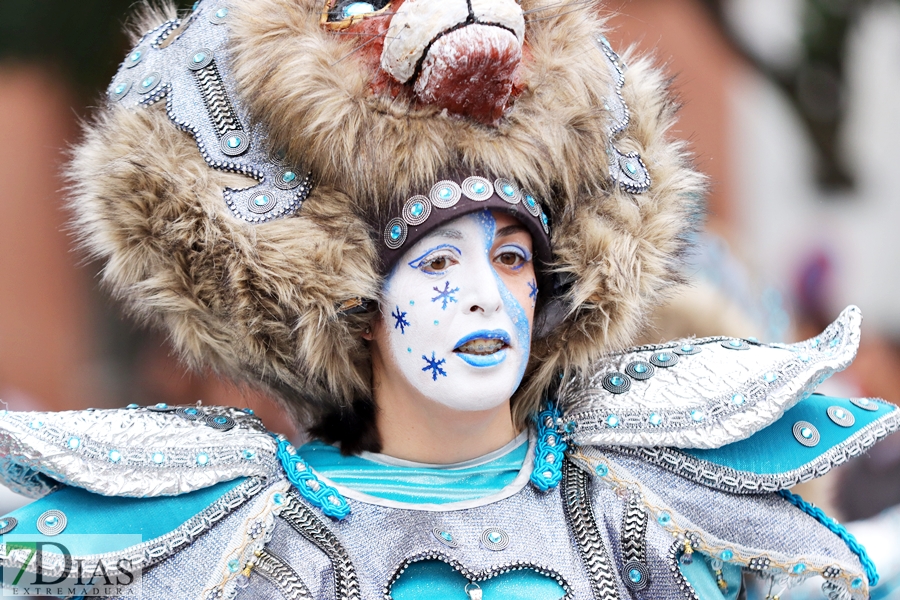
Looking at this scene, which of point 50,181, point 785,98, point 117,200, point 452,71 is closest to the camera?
point 452,71

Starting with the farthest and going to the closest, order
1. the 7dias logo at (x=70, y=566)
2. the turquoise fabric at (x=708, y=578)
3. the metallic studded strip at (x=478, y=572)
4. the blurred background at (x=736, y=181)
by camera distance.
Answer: the blurred background at (x=736, y=181), the turquoise fabric at (x=708, y=578), the metallic studded strip at (x=478, y=572), the 7dias logo at (x=70, y=566)

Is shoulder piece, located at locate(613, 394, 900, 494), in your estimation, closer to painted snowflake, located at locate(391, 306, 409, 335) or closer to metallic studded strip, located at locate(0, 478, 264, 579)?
painted snowflake, located at locate(391, 306, 409, 335)

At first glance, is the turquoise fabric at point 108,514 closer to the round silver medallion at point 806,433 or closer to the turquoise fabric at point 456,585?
the turquoise fabric at point 456,585

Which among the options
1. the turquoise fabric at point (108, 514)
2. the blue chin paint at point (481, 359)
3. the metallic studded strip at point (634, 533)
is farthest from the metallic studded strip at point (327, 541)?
the metallic studded strip at point (634, 533)

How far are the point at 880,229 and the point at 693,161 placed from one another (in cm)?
248

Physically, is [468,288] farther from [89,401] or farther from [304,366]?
[89,401]

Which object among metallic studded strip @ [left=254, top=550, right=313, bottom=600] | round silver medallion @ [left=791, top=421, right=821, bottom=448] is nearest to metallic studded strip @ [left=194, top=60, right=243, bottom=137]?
metallic studded strip @ [left=254, top=550, right=313, bottom=600]

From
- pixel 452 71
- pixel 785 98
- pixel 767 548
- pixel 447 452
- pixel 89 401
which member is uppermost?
pixel 452 71

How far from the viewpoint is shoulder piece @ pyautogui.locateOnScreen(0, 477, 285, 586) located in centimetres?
141

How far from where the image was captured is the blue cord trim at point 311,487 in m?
1.56

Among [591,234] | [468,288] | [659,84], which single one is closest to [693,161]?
[659,84]

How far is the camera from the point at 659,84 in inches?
72.1

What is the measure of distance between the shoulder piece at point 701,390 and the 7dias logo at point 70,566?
0.75 m

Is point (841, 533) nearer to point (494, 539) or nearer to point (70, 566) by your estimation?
point (494, 539)
